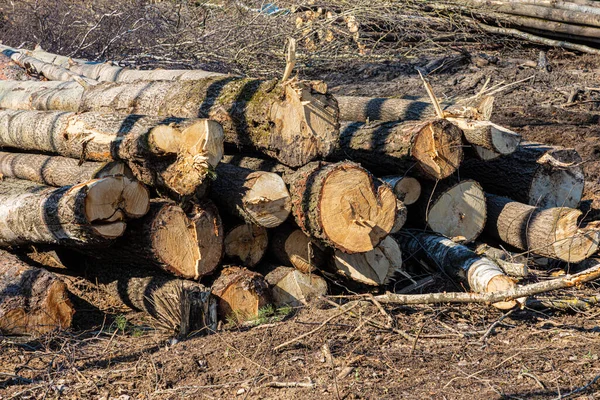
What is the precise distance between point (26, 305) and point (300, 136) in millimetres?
2168

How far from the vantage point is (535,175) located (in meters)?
5.88

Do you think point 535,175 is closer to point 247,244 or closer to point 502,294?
point 502,294

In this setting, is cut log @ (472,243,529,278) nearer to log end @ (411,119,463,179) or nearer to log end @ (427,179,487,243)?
log end @ (427,179,487,243)

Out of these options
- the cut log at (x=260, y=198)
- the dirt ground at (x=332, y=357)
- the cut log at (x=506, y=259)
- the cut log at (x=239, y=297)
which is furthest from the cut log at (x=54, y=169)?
the cut log at (x=506, y=259)

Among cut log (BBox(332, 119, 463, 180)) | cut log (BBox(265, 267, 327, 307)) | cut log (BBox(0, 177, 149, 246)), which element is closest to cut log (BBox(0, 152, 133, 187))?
cut log (BBox(0, 177, 149, 246))

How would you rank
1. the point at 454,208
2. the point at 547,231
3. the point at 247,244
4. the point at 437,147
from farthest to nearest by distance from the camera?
the point at 454,208
the point at 547,231
the point at 437,147
the point at 247,244

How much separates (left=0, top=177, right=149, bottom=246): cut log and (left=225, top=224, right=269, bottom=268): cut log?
0.73m

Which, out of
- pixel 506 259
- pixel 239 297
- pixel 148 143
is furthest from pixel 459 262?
pixel 148 143

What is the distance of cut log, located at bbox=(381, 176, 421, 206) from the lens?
523 cm

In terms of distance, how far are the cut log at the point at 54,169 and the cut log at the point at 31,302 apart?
807 mm

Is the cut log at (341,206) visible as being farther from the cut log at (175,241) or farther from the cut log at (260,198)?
the cut log at (175,241)

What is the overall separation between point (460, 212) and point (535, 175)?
0.89 metres

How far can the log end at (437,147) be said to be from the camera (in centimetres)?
506

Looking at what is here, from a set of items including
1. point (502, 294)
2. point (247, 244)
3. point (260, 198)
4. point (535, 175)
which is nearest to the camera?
point (502, 294)
